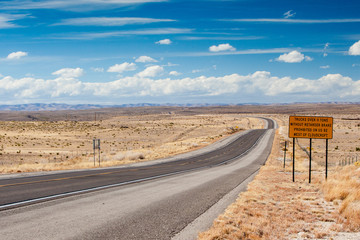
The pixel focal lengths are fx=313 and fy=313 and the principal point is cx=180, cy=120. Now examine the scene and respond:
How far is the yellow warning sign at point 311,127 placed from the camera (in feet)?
53.2

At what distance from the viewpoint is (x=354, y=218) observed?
821 centimetres

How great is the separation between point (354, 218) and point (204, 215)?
3.97 m

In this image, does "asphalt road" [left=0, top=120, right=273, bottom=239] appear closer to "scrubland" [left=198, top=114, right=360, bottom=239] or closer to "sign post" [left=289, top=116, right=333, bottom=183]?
"scrubland" [left=198, top=114, right=360, bottom=239]

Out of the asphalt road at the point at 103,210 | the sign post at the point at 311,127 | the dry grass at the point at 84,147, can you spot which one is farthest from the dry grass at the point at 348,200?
the dry grass at the point at 84,147

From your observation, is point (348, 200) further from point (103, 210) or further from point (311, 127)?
point (103, 210)

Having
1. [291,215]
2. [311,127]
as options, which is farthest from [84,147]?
[291,215]

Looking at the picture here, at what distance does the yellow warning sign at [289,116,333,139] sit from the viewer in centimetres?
1620

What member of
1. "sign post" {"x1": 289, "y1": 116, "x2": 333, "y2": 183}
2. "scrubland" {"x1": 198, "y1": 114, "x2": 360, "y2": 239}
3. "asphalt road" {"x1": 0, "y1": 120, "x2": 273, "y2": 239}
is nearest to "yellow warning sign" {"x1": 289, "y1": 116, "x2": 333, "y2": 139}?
"sign post" {"x1": 289, "y1": 116, "x2": 333, "y2": 183}

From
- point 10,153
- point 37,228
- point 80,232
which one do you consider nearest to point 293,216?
point 80,232

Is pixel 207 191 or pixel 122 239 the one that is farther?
pixel 207 191

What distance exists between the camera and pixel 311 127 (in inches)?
646

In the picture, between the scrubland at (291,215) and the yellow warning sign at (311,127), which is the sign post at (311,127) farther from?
the scrubland at (291,215)

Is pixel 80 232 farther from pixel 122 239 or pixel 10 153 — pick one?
pixel 10 153

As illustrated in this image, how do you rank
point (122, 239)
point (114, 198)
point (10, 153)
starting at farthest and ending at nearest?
point (10, 153) < point (114, 198) < point (122, 239)
